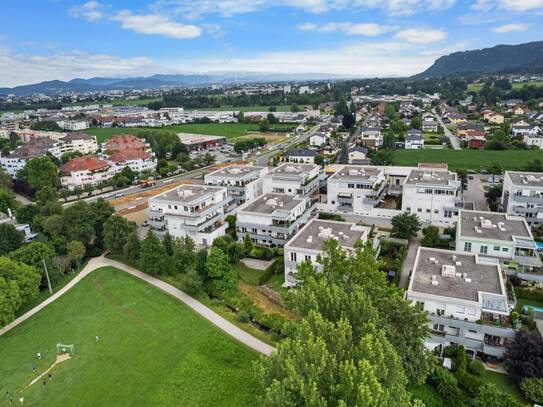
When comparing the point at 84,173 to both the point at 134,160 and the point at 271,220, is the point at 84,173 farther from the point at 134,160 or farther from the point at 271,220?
the point at 271,220

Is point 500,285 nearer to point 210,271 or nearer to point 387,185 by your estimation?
point 210,271

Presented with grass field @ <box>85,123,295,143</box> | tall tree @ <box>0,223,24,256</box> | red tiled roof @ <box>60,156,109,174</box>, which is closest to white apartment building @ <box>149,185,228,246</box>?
tall tree @ <box>0,223,24,256</box>

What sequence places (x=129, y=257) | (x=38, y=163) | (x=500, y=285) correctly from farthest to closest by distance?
(x=38, y=163)
(x=129, y=257)
(x=500, y=285)

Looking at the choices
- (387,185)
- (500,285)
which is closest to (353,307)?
(500,285)

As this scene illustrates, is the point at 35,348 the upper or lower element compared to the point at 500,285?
lower

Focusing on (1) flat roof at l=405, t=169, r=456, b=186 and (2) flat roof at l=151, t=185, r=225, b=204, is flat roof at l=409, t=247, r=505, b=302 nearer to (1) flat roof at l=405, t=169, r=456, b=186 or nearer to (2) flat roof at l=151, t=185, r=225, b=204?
(1) flat roof at l=405, t=169, r=456, b=186

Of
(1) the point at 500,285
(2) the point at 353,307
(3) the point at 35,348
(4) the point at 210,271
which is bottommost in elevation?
(3) the point at 35,348

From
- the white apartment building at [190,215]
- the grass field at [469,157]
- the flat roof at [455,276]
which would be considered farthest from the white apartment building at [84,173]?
the flat roof at [455,276]

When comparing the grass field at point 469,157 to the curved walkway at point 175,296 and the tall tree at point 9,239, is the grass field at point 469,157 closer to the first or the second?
the curved walkway at point 175,296

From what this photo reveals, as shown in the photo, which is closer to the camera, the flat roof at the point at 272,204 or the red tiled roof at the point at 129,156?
the flat roof at the point at 272,204
